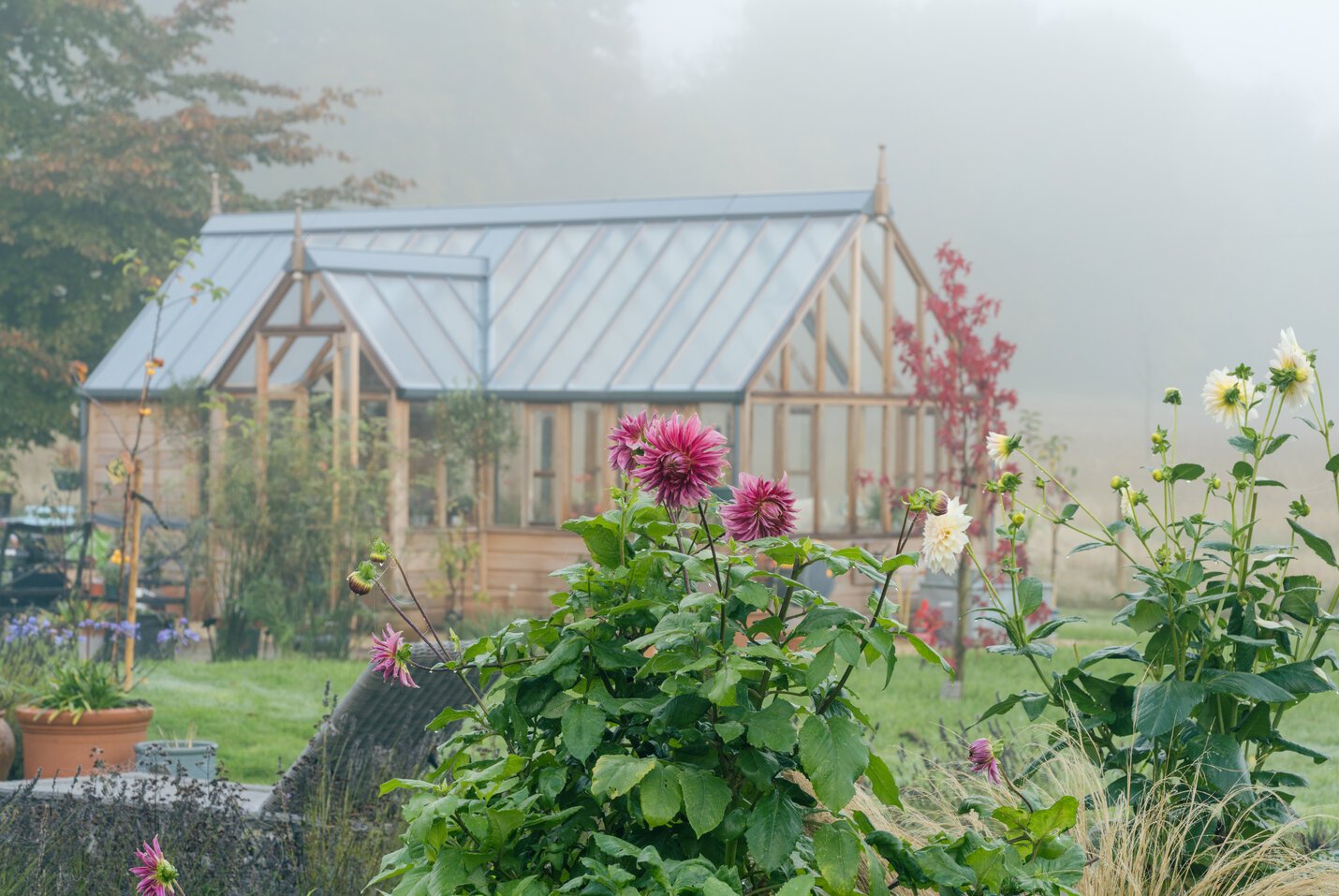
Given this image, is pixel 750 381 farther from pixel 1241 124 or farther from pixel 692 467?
pixel 1241 124

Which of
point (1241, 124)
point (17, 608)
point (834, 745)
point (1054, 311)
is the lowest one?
point (17, 608)

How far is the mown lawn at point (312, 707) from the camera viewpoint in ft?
24.6

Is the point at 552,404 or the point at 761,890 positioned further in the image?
the point at 552,404

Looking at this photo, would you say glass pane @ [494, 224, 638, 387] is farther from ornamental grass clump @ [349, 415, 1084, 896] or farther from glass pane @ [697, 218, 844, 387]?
ornamental grass clump @ [349, 415, 1084, 896]

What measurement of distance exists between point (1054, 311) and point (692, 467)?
39643mm

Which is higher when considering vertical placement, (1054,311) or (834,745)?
(1054,311)

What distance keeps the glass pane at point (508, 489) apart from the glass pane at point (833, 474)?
2856mm

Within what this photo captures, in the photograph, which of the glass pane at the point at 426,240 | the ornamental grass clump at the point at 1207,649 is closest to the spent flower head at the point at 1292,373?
the ornamental grass clump at the point at 1207,649

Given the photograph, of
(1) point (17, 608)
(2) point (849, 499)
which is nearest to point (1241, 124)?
(2) point (849, 499)

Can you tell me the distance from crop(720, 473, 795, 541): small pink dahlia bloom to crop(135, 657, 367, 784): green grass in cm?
481

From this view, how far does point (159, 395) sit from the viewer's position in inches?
573

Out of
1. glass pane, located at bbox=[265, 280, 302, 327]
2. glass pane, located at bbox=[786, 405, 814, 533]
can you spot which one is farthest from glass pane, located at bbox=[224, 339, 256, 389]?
glass pane, located at bbox=[786, 405, 814, 533]

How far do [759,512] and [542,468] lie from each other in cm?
1145

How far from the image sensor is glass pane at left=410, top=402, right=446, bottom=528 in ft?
44.0
